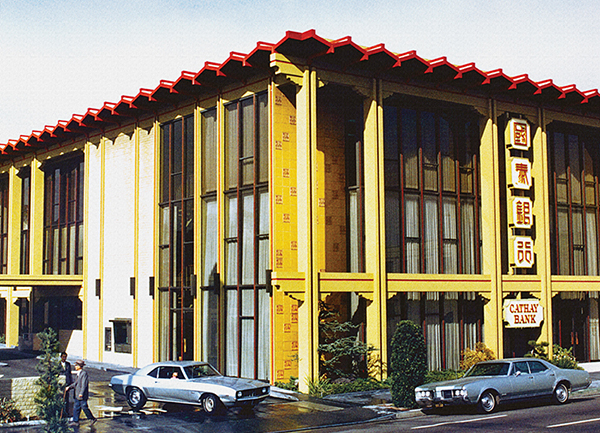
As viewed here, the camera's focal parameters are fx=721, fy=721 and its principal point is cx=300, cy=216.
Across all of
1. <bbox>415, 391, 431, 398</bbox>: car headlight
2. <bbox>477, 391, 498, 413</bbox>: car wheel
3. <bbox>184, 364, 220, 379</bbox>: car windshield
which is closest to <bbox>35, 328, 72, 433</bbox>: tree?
<bbox>184, 364, 220, 379</bbox>: car windshield

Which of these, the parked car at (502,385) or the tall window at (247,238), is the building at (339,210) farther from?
the parked car at (502,385)

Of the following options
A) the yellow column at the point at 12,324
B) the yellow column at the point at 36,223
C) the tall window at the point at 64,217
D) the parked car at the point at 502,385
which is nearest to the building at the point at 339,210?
the tall window at the point at 64,217

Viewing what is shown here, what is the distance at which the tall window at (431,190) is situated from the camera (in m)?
29.8

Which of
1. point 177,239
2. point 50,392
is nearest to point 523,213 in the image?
point 177,239

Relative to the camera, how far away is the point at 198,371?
22719 mm

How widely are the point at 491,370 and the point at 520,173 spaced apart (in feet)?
39.9

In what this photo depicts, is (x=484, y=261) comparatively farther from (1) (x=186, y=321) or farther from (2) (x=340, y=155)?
(1) (x=186, y=321)

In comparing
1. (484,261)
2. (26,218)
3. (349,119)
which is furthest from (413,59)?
(26,218)

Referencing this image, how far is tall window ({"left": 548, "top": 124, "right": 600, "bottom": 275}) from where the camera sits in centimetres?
3472

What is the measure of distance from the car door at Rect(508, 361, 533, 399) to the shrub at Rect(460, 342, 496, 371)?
7.66 metres

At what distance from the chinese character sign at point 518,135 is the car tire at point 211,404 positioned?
17.6m

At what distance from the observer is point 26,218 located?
46438mm

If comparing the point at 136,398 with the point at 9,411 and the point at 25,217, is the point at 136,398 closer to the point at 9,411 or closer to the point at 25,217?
the point at 9,411

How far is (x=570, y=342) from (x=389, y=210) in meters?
12.3
